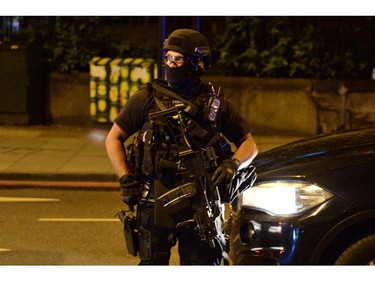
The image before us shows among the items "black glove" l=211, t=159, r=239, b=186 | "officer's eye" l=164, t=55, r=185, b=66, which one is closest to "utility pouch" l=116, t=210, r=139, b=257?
"black glove" l=211, t=159, r=239, b=186

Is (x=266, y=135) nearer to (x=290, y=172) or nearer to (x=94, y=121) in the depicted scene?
(x=94, y=121)

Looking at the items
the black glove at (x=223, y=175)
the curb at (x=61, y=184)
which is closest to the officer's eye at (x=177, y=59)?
the black glove at (x=223, y=175)

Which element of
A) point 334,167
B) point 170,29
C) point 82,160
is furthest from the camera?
point 170,29

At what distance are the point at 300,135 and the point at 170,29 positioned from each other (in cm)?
259

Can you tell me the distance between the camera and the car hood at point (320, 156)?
15.1 ft

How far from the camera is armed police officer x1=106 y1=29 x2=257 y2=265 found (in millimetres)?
4211

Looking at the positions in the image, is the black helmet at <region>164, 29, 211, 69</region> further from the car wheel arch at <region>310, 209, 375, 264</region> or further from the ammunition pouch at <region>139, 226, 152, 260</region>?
the car wheel arch at <region>310, 209, 375, 264</region>

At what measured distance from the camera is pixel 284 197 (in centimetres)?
464

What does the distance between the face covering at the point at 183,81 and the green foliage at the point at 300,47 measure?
8442 millimetres

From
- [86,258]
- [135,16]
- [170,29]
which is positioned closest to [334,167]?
[86,258]

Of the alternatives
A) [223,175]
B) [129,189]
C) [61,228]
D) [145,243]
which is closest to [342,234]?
[223,175]

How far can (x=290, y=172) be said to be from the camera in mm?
4734

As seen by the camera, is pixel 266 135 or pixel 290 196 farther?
pixel 266 135

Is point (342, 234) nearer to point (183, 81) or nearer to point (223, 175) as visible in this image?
point (223, 175)
